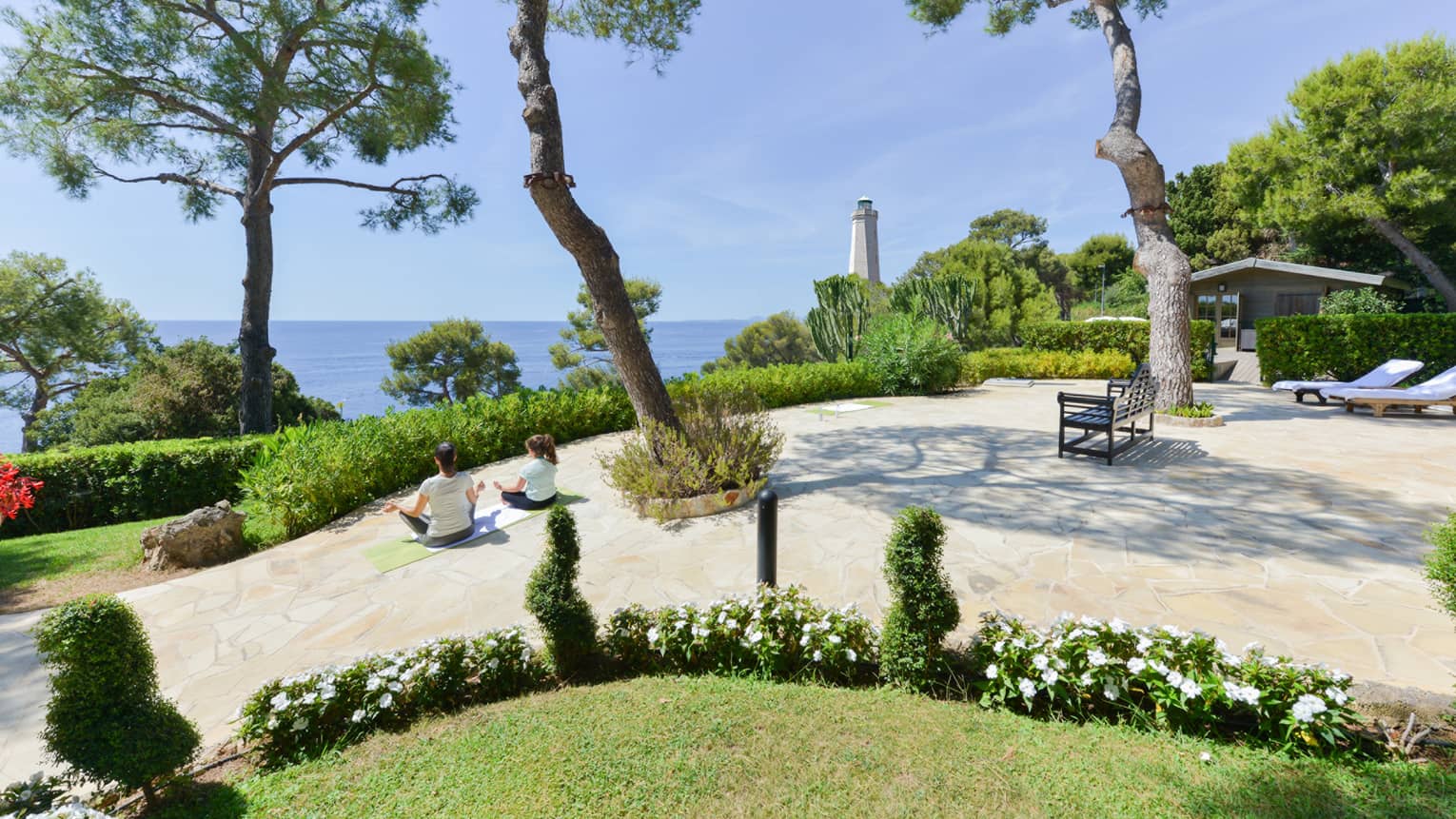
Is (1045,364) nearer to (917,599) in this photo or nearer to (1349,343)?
(1349,343)

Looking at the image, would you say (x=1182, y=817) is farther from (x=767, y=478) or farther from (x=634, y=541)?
(x=767, y=478)

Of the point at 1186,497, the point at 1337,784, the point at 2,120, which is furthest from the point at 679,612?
the point at 2,120

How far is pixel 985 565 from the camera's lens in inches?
159

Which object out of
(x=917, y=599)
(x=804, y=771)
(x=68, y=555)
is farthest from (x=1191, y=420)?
(x=68, y=555)

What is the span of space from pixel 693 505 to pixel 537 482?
1698 mm

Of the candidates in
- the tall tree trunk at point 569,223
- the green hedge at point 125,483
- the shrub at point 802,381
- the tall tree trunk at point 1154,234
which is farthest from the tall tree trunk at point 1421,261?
the green hedge at point 125,483

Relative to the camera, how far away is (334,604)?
4078 millimetres

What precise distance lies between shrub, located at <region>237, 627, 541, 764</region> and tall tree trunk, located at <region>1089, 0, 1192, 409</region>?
10.7 meters

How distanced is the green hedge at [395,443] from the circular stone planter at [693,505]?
3.46m

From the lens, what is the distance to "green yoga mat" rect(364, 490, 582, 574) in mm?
4758

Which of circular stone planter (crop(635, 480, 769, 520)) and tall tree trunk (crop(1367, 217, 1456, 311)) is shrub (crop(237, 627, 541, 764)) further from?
tall tree trunk (crop(1367, 217, 1456, 311))

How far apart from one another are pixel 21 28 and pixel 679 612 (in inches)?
618

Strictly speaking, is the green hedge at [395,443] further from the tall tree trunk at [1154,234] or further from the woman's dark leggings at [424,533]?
the tall tree trunk at [1154,234]

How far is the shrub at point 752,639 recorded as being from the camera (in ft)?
9.44
